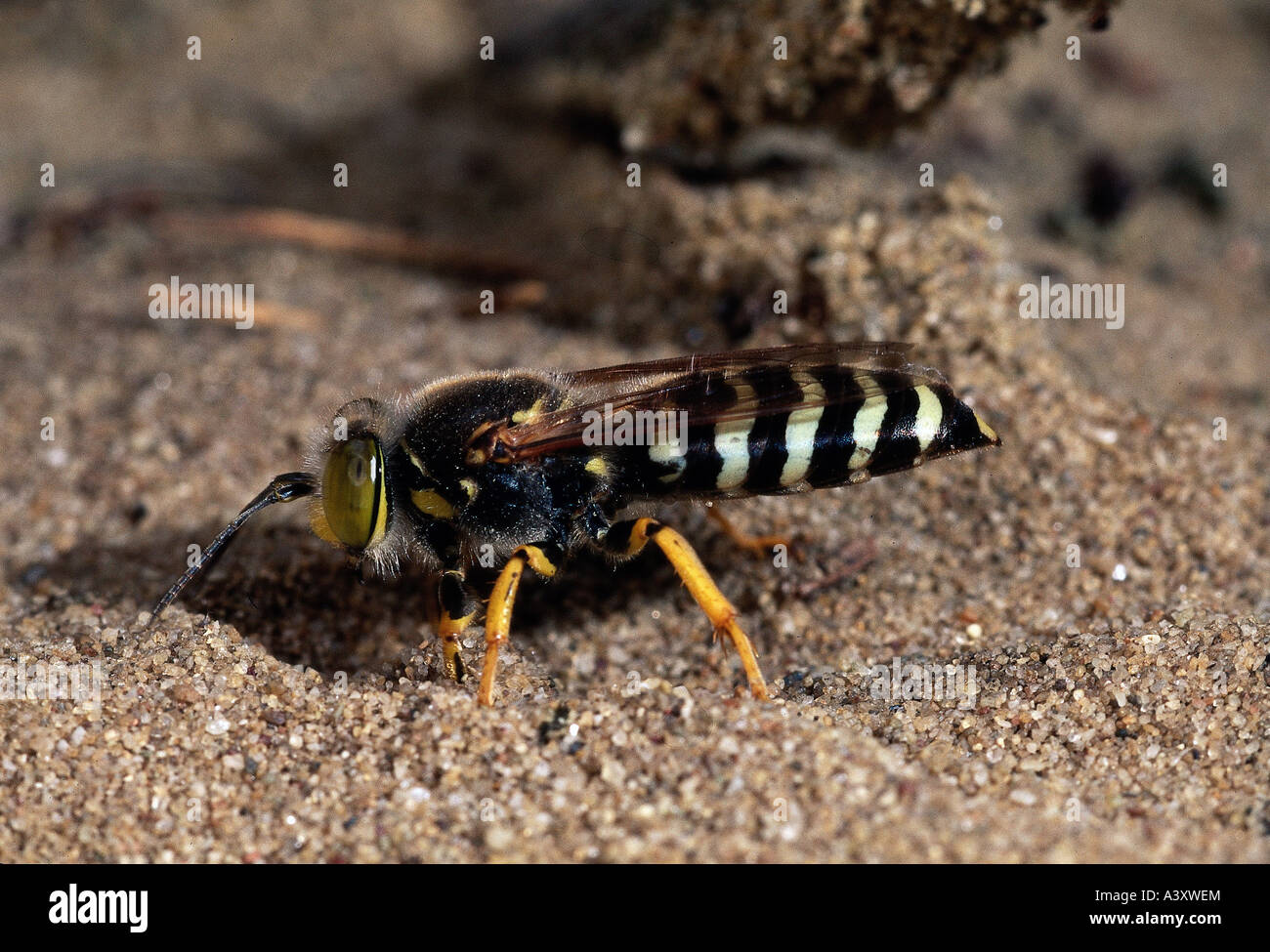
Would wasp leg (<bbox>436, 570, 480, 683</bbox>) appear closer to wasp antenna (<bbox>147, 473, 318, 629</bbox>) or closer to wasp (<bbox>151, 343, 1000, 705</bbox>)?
wasp (<bbox>151, 343, 1000, 705</bbox>)

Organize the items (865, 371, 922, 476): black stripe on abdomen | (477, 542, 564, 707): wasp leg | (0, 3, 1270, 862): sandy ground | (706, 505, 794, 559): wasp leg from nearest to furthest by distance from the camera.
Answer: (0, 3, 1270, 862): sandy ground → (477, 542, 564, 707): wasp leg → (865, 371, 922, 476): black stripe on abdomen → (706, 505, 794, 559): wasp leg

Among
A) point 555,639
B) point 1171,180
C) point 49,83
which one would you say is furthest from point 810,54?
point 49,83

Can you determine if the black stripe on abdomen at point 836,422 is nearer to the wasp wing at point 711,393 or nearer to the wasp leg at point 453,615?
the wasp wing at point 711,393

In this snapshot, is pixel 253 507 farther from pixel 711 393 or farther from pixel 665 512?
pixel 665 512

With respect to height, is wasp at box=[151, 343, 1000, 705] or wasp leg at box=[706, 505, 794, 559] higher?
wasp at box=[151, 343, 1000, 705]

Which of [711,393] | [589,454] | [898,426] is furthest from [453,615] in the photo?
[898,426]

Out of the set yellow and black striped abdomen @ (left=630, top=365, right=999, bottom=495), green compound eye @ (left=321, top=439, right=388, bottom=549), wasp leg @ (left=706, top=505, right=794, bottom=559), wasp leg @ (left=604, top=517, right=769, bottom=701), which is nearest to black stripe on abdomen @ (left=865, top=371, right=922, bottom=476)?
yellow and black striped abdomen @ (left=630, top=365, right=999, bottom=495)
